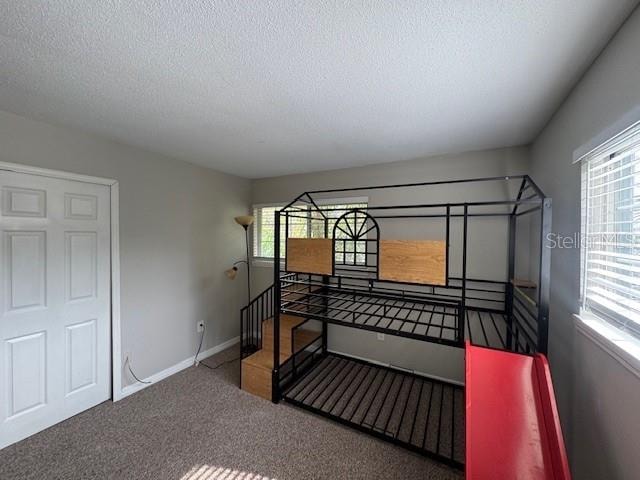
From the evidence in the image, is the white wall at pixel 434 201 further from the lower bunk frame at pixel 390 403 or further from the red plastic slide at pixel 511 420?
the red plastic slide at pixel 511 420

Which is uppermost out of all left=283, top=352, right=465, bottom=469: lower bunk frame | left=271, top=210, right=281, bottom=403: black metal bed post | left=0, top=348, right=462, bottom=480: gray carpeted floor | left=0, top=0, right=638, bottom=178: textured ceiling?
left=0, top=0, right=638, bottom=178: textured ceiling

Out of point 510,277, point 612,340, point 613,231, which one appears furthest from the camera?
point 510,277

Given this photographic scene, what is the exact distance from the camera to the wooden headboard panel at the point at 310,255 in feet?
7.09

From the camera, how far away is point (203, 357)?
3.17 meters

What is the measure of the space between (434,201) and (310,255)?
146 centimetres

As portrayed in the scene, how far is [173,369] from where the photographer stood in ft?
9.33

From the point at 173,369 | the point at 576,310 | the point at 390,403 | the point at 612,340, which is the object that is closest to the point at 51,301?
the point at 173,369

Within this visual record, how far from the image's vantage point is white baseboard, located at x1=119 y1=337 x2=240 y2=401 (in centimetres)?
247

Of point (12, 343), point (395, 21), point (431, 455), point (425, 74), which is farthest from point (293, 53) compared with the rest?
point (12, 343)

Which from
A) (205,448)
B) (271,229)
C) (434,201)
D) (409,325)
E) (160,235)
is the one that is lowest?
(205,448)

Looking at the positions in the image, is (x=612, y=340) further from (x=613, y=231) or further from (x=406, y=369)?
(x=406, y=369)

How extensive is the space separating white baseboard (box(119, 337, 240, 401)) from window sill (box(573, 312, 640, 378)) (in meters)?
3.49

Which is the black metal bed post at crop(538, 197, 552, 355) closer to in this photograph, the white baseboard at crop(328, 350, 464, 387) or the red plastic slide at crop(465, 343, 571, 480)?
the red plastic slide at crop(465, 343, 571, 480)

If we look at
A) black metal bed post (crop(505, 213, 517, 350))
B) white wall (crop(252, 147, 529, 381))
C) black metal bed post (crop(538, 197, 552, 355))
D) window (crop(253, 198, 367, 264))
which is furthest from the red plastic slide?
window (crop(253, 198, 367, 264))
